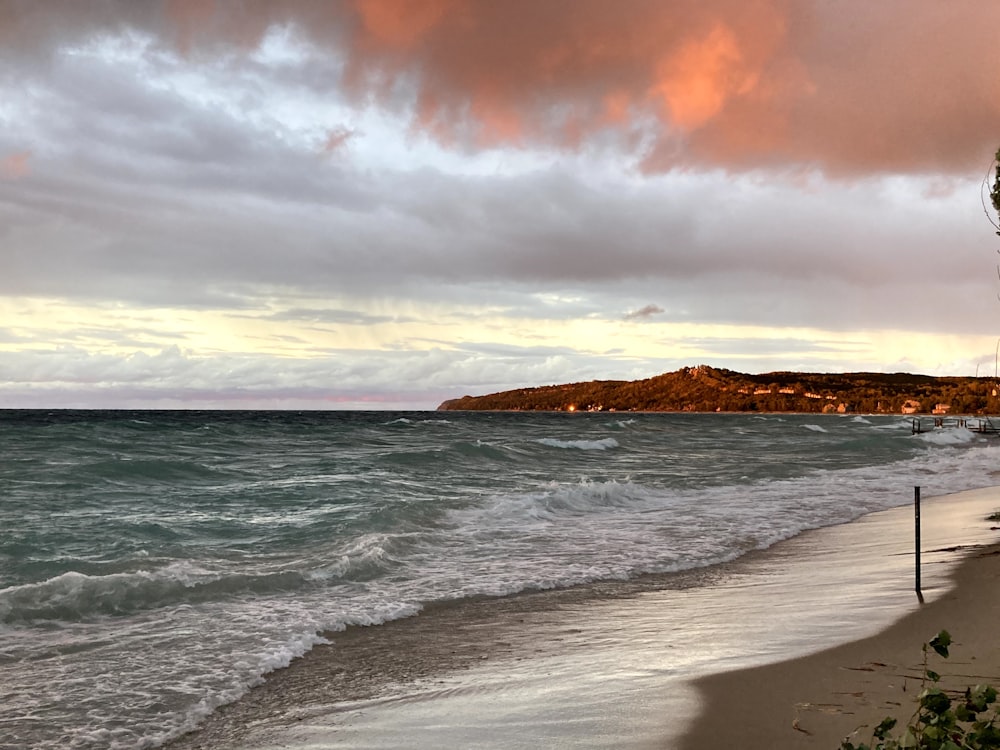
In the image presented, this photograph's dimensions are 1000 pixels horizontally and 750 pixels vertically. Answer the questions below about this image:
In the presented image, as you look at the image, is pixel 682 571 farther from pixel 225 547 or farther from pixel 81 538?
pixel 81 538

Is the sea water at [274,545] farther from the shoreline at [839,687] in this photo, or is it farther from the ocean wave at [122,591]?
the shoreline at [839,687]

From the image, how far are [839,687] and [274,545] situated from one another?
11.3 m

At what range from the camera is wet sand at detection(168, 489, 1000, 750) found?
227 inches

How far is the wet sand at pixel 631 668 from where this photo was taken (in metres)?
5.76

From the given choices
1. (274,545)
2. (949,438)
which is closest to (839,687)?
(274,545)

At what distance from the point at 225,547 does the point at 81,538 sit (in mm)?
2925

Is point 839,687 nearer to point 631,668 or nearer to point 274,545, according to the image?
point 631,668

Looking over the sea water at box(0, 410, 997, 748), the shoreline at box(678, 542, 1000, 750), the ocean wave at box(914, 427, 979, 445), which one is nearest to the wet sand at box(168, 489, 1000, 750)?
the shoreline at box(678, 542, 1000, 750)

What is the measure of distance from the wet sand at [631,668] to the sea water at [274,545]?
2.33ft

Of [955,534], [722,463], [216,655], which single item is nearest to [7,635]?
[216,655]

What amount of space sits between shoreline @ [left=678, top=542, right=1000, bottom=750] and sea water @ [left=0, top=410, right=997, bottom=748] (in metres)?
4.25

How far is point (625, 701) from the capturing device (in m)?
6.27

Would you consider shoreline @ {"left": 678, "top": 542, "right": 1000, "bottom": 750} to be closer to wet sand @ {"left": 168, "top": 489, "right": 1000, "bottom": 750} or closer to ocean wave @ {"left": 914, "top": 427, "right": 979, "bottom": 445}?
wet sand @ {"left": 168, "top": 489, "right": 1000, "bottom": 750}

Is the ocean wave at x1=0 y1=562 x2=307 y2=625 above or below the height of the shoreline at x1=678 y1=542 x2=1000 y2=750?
below
